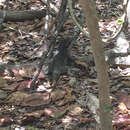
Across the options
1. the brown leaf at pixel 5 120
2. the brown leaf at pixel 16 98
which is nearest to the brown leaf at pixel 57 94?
the brown leaf at pixel 16 98

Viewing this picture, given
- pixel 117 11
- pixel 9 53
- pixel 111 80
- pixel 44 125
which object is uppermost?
pixel 117 11

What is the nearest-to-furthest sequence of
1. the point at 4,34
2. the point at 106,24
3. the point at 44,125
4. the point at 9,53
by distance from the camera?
1. the point at 44,125
2. the point at 9,53
3. the point at 4,34
4. the point at 106,24

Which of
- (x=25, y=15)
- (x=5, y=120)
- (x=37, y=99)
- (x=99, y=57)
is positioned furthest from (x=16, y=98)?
(x=25, y=15)

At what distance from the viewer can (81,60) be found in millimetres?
4324

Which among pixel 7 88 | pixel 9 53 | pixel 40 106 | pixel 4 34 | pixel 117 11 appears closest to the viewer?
pixel 40 106

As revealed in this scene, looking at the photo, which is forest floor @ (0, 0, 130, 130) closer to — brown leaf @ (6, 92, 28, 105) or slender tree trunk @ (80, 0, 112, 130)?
brown leaf @ (6, 92, 28, 105)

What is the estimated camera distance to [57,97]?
370 cm

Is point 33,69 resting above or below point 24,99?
above

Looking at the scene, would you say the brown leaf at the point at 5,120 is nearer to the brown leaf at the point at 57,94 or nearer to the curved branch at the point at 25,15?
the brown leaf at the point at 57,94

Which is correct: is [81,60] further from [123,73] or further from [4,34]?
[4,34]

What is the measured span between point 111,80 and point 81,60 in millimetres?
500

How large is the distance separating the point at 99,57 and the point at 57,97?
1.60m

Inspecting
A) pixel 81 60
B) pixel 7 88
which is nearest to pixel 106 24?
pixel 81 60

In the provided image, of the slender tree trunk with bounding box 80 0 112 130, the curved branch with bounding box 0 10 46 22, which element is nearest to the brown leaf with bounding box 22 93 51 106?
the slender tree trunk with bounding box 80 0 112 130
